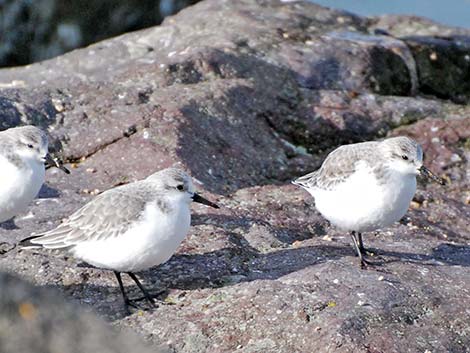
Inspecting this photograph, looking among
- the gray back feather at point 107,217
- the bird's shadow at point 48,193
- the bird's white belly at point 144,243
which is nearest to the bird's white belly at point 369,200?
the bird's white belly at point 144,243

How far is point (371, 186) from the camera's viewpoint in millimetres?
7648

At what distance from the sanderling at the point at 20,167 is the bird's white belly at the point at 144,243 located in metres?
0.75

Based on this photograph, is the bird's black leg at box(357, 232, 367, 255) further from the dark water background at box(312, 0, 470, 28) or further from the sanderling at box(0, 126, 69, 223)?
the dark water background at box(312, 0, 470, 28)

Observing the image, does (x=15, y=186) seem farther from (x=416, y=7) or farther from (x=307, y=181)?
(x=416, y=7)

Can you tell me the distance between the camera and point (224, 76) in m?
10.8

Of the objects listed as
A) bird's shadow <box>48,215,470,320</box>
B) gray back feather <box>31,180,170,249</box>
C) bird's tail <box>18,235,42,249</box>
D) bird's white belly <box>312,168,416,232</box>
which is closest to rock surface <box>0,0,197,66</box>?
bird's shadow <box>48,215,470,320</box>

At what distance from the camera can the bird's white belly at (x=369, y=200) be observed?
7.59m

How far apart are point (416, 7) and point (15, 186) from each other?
523 inches

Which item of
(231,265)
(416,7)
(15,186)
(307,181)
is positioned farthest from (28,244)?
(416,7)

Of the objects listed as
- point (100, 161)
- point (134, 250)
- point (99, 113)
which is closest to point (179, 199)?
point (134, 250)

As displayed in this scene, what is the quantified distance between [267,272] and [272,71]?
3.95 meters

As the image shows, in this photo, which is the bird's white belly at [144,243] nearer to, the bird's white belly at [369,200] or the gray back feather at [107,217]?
the gray back feather at [107,217]

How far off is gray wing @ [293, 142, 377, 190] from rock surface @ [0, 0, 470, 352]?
50 centimetres

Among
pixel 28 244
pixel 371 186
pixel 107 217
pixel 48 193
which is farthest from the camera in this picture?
pixel 48 193
